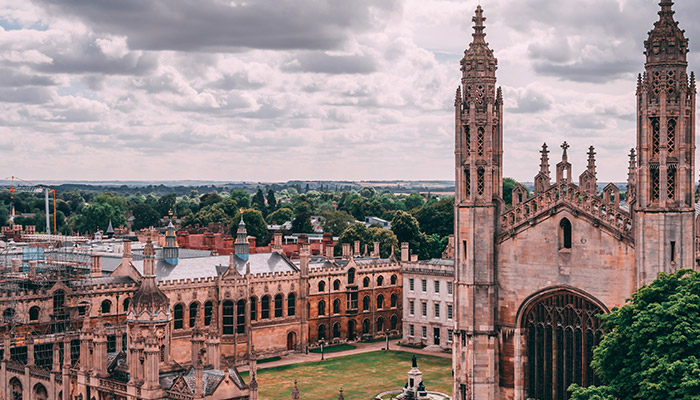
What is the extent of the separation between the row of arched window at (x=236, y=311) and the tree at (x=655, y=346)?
45.4m

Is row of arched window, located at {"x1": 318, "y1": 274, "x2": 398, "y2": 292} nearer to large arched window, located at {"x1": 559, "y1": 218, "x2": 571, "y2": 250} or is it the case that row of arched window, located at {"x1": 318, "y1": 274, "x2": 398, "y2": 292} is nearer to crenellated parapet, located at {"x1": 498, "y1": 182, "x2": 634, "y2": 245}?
crenellated parapet, located at {"x1": 498, "y1": 182, "x2": 634, "y2": 245}

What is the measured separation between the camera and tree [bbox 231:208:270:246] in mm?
141625

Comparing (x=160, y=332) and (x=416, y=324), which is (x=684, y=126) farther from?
(x=416, y=324)

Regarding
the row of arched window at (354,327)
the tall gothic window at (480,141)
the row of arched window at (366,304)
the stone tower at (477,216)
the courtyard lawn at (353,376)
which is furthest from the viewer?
the row of arched window at (354,327)

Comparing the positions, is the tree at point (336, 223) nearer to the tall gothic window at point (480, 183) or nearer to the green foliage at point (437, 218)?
the green foliage at point (437, 218)

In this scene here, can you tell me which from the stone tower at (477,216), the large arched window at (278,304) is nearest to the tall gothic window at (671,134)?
the stone tower at (477,216)

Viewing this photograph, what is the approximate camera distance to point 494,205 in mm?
42031

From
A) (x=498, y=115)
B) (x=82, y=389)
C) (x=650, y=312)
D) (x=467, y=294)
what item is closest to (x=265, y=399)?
(x=82, y=389)

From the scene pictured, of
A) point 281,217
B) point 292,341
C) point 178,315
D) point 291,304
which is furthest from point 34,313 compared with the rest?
point 281,217

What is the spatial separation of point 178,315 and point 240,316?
6.04 meters

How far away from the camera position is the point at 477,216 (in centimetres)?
4200

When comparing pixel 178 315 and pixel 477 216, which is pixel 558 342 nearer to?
pixel 477 216

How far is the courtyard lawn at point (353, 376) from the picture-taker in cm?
6500

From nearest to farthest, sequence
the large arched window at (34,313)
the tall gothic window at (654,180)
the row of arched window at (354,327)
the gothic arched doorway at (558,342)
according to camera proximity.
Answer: the tall gothic window at (654,180)
the gothic arched doorway at (558,342)
the large arched window at (34,313)
the row of arched window at (354,327)
